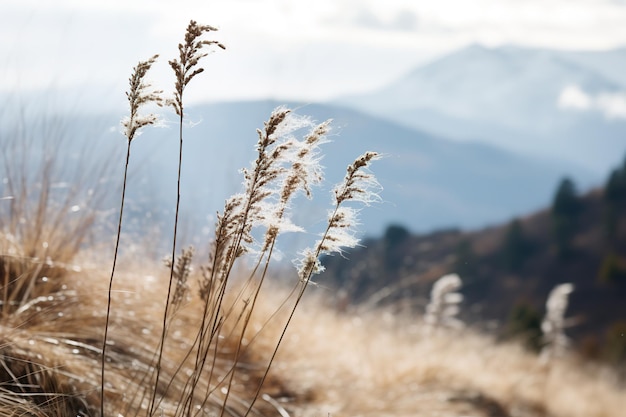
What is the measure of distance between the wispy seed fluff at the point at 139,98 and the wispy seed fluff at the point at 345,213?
462 mm

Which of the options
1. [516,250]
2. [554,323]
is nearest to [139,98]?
[554,323]

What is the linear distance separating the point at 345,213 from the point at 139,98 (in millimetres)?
553

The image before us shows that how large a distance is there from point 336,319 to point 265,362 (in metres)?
3.31

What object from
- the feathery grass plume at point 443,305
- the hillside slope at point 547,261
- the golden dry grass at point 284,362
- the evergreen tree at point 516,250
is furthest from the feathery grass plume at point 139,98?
the evergreen tree at point 516,250

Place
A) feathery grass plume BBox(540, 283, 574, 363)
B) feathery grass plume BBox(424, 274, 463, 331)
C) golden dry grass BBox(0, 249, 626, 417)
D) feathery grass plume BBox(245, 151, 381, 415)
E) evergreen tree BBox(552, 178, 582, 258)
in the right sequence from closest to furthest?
feathery grass plume BBox(245, 151, 381, 415) < golden dry grass BBox(0, 249, 626, 417) < feathery grass plume BBox(424, 274, 463, 331) < feathery grass plume BBox(540, 283, 574, 363) < evergreen tree BBox(552, 178, 582, 258)

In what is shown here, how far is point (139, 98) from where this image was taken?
5.78ft

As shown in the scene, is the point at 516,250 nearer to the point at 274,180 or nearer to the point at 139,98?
the point at 274,180

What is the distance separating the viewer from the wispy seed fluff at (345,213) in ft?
6.12

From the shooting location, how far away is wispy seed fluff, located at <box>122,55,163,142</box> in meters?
1.76

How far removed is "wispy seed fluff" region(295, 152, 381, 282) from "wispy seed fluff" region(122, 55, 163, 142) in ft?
1.51

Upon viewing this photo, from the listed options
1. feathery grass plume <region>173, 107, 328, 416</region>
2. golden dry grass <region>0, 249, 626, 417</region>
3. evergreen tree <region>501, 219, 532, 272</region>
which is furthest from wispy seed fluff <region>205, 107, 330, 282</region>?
evergreen tree <region>501, 219, 532, 272</region>

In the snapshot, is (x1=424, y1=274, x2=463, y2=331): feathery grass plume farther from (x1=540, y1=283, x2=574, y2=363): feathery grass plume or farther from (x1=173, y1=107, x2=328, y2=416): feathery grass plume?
(x1=173, y1=107, x2=328, y2=416): feathery grass plume

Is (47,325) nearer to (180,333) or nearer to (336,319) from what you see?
(180,333)

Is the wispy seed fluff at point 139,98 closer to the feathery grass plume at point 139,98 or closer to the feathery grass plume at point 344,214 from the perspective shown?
the feathery grass plume at point 139,98
